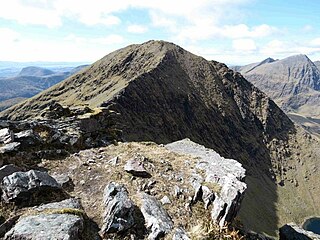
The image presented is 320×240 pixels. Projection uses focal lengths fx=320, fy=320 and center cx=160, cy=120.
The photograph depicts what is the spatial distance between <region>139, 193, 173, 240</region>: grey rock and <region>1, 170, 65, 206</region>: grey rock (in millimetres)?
4002

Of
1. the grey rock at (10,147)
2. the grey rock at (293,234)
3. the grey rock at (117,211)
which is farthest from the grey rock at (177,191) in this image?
the grey rock at (293,234)

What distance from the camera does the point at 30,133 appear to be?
19.8 metres

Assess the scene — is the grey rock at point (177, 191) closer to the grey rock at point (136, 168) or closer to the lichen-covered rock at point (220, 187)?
the lichen-covered rock at point (220, 187)

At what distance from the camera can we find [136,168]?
60.7 ft

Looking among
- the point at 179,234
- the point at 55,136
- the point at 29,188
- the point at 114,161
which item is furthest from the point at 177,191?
the point at 55,136

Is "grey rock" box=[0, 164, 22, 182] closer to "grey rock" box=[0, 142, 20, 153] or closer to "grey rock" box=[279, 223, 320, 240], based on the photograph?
"grey rock" box=[0, 142, 20, 153]

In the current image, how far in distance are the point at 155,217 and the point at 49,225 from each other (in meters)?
4.68

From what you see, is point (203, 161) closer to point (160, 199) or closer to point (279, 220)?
point (160, 199)

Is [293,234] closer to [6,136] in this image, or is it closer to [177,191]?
[177,191]

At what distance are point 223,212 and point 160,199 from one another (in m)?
3.20

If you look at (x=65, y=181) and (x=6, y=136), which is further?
(x=6, y=136)

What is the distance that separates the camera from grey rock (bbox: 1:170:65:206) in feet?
45.0

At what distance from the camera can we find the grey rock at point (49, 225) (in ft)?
37.5

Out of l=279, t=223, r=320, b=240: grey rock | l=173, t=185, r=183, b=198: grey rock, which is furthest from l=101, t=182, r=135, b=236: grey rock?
l=279, t=223, r=320, b=240: grey rock
